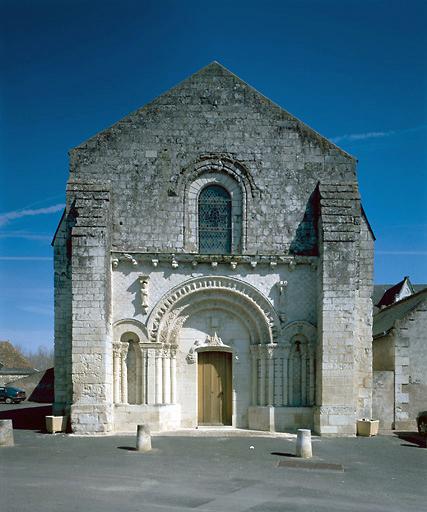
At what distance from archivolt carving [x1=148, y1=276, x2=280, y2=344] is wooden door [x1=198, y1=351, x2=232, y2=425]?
3.95ft

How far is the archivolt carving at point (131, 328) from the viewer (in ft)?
56.4

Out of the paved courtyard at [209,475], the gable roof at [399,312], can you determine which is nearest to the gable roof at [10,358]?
the gable roof at [399,312]

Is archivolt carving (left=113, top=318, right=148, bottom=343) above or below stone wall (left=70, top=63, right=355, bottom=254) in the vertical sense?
below

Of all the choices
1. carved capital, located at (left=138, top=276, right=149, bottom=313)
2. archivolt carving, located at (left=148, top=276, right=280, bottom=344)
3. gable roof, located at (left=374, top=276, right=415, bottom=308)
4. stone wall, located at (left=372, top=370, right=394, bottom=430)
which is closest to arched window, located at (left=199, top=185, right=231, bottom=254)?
archivolt carving, located at (left=148, top=276, right=280, bottom=344)

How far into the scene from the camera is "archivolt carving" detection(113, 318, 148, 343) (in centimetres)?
1720

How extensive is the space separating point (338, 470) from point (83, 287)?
316 inches

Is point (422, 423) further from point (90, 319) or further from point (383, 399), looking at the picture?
point (90, 319)

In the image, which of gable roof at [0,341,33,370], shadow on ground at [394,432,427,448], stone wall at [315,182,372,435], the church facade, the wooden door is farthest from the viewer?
gable roof at [0,341,33,370]

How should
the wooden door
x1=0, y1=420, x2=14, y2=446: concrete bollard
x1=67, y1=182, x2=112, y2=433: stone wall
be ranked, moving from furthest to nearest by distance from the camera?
the wooden door
x1=67, y1=182, x2=112, y2=433: stone wall
x1=0, y1=420, x2=14, y2=446: concrete bollard

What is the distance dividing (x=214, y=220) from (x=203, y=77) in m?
4.15

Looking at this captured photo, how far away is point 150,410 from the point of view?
16938 millimetres

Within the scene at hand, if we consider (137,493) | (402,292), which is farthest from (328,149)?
Result: (402,292)

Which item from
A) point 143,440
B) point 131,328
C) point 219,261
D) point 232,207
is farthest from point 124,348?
point 232,207

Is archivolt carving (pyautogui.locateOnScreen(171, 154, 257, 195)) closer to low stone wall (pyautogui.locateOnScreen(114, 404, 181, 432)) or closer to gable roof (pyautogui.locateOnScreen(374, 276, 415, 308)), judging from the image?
low stone wall (pyautogui.locateOnScreen(114, 404, 181, 432))
